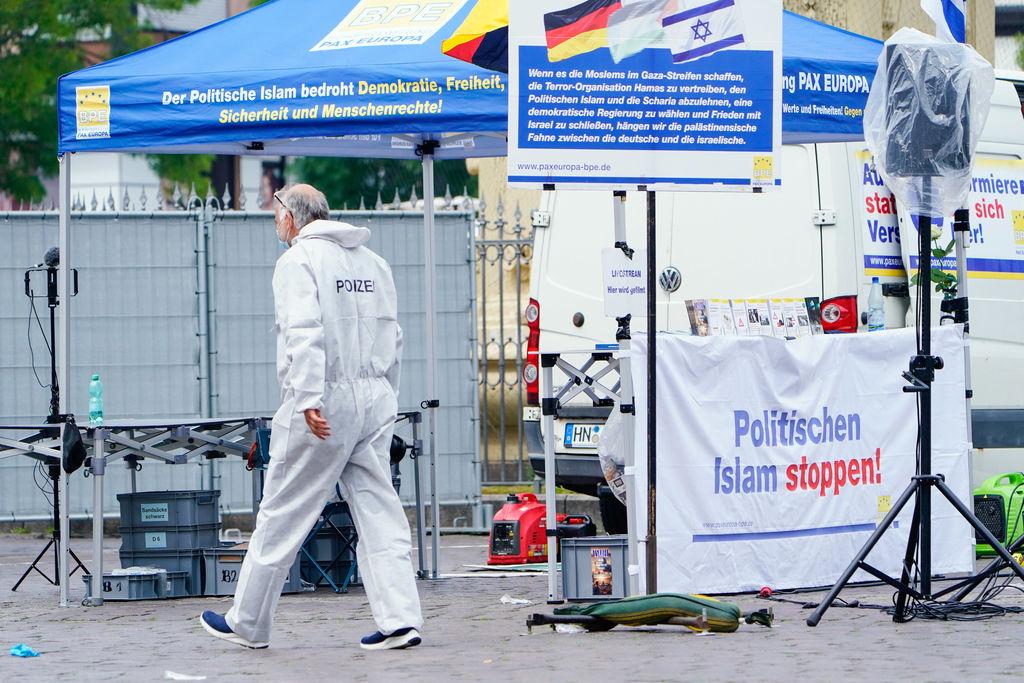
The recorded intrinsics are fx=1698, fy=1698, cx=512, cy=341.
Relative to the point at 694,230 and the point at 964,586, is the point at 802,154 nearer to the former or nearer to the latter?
the point at 694,230

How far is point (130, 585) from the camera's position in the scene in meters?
9.23

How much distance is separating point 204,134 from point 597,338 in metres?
2.96

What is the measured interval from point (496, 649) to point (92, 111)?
12.2 feet

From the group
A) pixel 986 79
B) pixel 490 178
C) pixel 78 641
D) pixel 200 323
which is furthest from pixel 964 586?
pixel 490 178

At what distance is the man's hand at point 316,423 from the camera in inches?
267

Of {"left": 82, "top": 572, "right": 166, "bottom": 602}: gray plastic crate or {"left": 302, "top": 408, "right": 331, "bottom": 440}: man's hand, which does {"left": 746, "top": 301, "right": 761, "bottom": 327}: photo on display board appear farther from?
{"left": 82, "top": 572, "right": 166, "bottom": 602}: gray plastic crate

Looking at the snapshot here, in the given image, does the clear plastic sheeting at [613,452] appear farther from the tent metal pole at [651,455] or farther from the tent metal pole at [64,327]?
the tent metal pole at [64,327]

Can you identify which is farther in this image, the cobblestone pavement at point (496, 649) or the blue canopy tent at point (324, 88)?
the blue canopy tent at point (324, 88)

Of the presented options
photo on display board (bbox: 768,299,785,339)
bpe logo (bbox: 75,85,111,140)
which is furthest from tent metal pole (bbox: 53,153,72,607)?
photo on display board (bbox: 768,299,785,339)

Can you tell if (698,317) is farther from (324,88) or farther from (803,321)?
(324,88)

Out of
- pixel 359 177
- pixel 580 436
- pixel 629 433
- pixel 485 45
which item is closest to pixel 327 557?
pixel 580 436

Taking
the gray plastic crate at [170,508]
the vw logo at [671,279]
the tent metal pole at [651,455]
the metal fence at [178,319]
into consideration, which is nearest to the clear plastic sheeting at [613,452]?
the tent metal pole at [651,455]

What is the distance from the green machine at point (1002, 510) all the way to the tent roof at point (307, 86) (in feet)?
8.15

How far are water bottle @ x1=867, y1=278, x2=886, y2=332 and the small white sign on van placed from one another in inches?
A: 83.9
